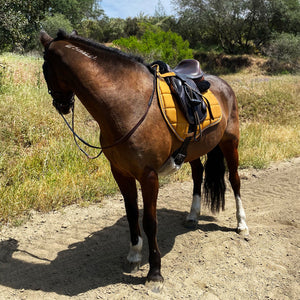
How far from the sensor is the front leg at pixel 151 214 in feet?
8.27

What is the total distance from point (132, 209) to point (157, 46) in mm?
13606

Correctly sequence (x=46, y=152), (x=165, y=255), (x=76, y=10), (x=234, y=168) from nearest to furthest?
(x=165, y=255) < (x=234, y=168) < (x=46, y=152) < (x=76, y=10)

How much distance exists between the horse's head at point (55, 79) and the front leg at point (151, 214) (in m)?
0.91

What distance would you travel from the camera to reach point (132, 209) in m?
2.94

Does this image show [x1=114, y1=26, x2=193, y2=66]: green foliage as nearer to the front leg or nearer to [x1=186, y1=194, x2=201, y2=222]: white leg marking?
[x1=186, y1=194, x2=201, y2=222]: white leg marking

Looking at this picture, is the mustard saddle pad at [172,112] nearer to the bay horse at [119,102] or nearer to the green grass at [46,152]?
the bay horse at [119,102]

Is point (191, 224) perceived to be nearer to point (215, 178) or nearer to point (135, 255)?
point (215, 178)

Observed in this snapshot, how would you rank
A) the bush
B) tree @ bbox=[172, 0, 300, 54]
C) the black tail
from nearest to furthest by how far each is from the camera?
the black tail, the bush, tree @ bbox=[172, 0, 300, 54]

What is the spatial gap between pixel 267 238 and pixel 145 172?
78.6 inches

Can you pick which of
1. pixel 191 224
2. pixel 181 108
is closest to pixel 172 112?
pixel 181 108

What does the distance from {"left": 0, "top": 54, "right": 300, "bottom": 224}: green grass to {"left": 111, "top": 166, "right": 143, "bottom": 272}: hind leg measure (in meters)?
1.68

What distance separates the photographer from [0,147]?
5.12m

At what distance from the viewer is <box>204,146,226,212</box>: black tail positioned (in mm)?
4051

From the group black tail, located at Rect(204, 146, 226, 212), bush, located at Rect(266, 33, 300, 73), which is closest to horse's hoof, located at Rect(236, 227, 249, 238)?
black tail, located at Rect(204, 146, 226, 212)
